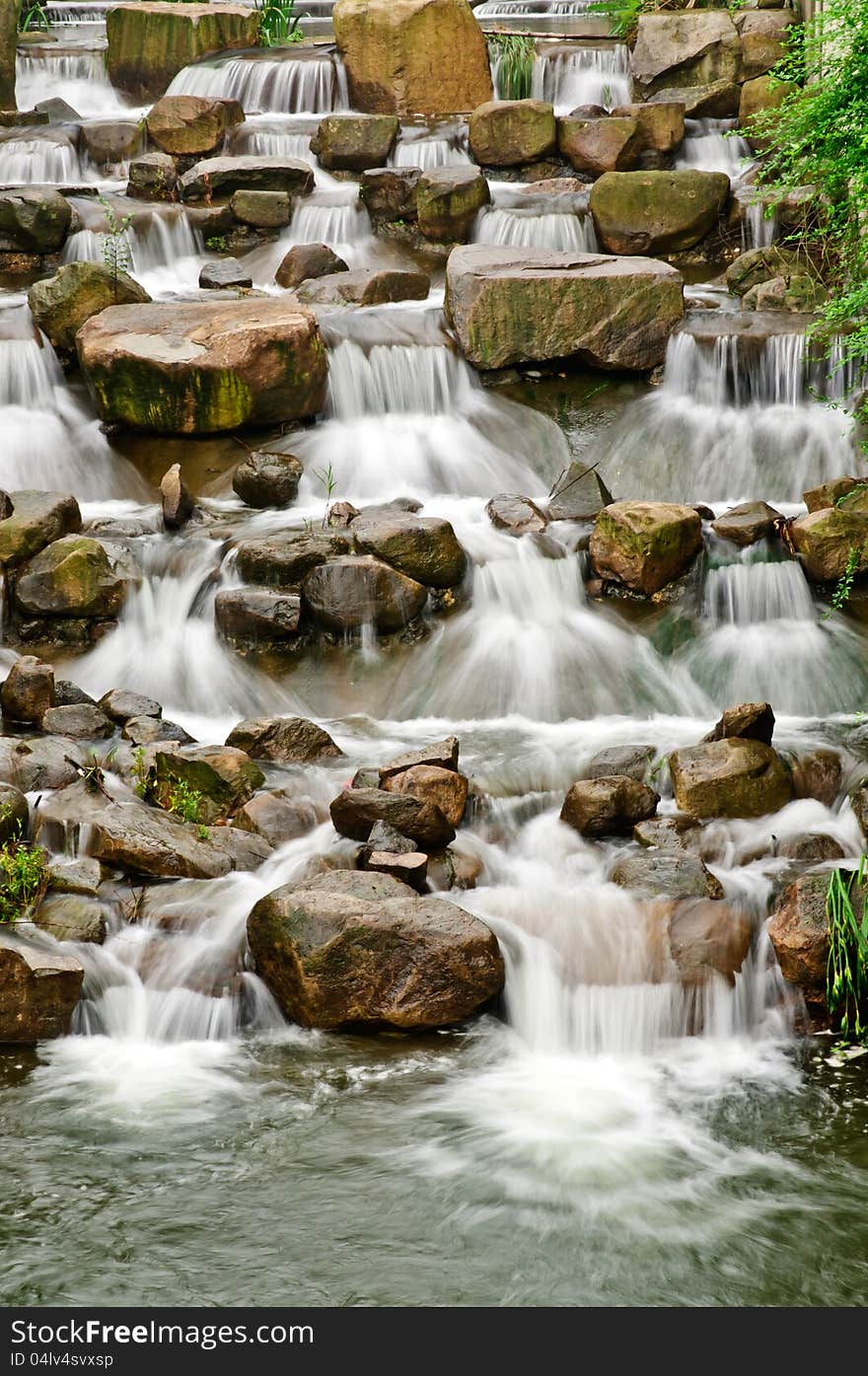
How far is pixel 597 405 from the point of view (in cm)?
1080

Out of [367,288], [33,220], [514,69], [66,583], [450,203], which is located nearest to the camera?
[66,583]

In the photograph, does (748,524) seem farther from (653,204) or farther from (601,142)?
(601,142)

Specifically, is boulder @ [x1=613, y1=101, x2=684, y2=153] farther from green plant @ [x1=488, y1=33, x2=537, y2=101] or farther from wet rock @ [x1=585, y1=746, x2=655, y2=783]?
wet rock @ [x1=585, y1=746, x2=655, y2=783]

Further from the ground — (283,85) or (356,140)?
(283,85)

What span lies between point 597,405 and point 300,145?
6.17m

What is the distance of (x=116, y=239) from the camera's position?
42.5ft

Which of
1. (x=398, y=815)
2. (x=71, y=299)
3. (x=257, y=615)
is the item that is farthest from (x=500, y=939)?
(x=71, y=299)

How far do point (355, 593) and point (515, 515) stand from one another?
1512 millimetres

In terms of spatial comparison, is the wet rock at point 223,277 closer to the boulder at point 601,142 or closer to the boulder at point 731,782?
the boulder at point 601,142

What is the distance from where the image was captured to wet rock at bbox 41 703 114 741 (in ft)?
25.3

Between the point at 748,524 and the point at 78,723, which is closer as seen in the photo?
the point at 78,723

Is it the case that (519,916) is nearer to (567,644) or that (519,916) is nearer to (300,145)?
(567,644)

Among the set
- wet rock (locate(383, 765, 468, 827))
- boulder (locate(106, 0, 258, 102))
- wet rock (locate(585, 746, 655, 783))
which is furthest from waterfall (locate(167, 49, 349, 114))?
wet rock (locate(383, 765, 468, 827))
